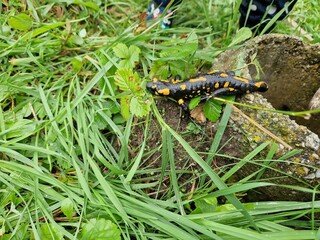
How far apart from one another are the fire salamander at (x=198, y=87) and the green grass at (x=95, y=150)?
10 cm

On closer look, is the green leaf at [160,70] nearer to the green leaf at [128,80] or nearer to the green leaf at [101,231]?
the green leaf at [128,80]

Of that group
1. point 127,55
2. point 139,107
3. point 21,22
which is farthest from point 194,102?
point 21,22

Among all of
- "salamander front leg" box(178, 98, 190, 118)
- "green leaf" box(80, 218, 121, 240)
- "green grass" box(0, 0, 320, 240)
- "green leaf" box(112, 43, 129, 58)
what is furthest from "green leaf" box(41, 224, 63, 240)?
"green leaf" box(112, 43, 129, 58)

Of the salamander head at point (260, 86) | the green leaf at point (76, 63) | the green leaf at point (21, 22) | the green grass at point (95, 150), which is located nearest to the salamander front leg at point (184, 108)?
the green grass at point (95, 150)

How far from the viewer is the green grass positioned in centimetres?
185

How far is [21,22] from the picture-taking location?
2.52m

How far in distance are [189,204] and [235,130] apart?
1.54ft

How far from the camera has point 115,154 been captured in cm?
221

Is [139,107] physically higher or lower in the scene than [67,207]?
higher

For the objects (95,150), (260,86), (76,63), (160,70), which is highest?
(260,86)

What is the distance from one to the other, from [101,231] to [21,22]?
1.46 metres

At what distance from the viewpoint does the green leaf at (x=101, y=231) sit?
72.6 inches

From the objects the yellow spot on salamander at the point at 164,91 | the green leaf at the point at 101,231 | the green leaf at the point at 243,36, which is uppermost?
the green leaf at the point at 243,36

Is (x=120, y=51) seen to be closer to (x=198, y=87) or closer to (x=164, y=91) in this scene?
(x=164, y=91)
